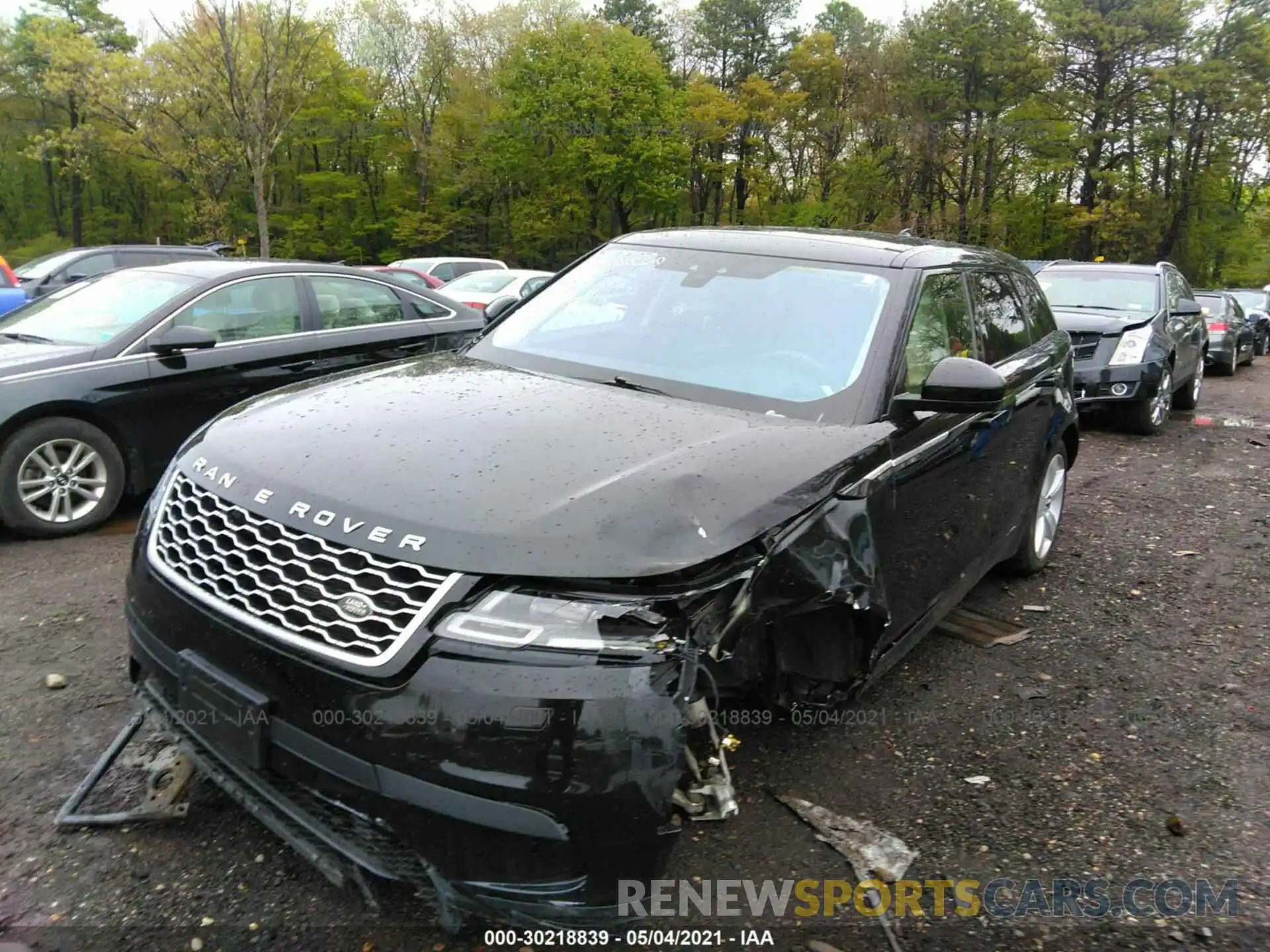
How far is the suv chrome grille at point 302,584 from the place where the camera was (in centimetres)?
193

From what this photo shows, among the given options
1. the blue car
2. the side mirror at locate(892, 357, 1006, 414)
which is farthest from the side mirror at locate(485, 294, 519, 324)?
the blue car

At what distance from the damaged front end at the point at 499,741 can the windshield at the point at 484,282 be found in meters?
14.0

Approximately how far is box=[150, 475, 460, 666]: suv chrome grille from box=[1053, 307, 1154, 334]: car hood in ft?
27.4

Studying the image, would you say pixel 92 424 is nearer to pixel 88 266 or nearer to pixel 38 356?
pixel 38 356

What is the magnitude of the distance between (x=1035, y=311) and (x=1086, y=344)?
472 cm

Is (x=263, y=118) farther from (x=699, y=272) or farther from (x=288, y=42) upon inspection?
(x=699, y=272)

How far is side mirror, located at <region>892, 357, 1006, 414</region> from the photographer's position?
294cm

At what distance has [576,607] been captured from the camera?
194 cm

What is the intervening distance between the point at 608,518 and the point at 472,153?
44119 millimetres

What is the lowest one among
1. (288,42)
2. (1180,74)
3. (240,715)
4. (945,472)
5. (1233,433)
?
(1233,433)

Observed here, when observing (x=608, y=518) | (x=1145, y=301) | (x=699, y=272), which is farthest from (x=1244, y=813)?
(x=1145, y=301)

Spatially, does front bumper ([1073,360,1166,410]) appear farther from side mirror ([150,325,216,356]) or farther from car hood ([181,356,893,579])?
side mirror ([150,325,216,356])

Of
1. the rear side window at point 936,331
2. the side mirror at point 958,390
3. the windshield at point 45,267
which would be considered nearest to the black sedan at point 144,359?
the rear side window at point 936,331

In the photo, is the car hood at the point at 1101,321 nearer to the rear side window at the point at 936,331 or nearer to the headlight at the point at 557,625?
the rear side window at the point at 936,331
